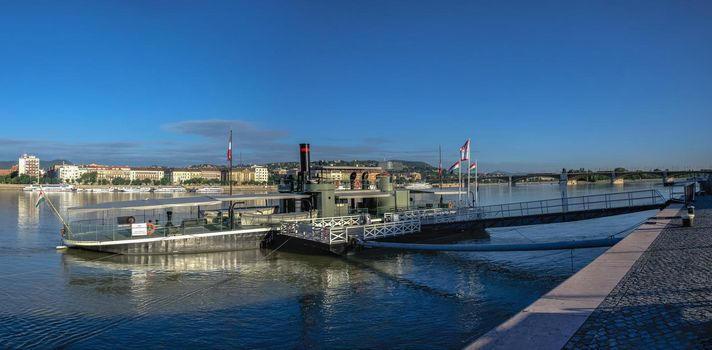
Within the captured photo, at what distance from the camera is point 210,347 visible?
12375 mm

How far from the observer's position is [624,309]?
339 inches

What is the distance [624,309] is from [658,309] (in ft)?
2.33

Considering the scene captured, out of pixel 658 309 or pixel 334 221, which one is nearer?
pixel 658 309

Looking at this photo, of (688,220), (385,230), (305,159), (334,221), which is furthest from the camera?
(305,159)

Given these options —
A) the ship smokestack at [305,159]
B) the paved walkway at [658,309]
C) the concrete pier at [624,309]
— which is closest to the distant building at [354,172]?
the ship smokestack at [305,159]

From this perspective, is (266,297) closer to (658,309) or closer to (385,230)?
(385,230)

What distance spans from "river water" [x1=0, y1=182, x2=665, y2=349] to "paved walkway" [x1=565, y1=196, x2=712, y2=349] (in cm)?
451

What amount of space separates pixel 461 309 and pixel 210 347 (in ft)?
26.8

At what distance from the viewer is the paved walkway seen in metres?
7.19

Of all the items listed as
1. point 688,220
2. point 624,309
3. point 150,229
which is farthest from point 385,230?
point 624,309

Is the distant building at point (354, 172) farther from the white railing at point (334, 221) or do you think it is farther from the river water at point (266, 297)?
the river water at point (266, 297)

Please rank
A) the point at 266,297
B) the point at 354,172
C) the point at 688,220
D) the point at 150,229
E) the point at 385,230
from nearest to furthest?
the point at 266,297, the point at 688,220, the point at 150,229, the point at 385,230, the point at 354,172

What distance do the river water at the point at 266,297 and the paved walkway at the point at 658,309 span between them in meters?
4.51

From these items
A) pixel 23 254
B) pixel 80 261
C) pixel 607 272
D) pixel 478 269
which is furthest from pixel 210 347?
pixel 23 254
